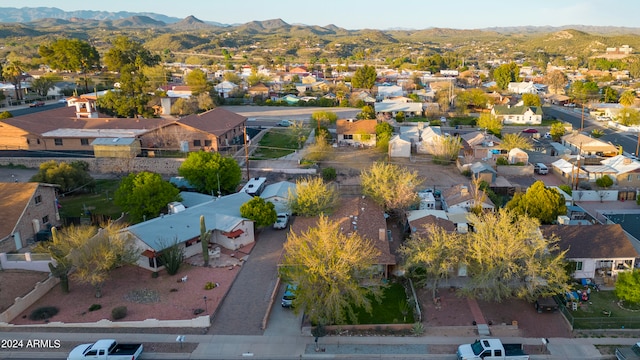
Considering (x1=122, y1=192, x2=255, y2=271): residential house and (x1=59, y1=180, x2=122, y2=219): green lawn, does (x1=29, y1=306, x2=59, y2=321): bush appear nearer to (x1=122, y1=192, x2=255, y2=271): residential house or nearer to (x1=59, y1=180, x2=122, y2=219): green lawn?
(x1=122, y1=192, x2=255, y2=271): residential house

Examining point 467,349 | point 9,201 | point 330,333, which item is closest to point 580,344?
point 467,349

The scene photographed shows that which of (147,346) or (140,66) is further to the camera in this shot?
(140,66)

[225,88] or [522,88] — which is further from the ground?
[225,88]

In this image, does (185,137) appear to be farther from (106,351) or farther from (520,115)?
(520,115)

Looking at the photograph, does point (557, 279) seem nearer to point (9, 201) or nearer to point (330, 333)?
point (330, 333)

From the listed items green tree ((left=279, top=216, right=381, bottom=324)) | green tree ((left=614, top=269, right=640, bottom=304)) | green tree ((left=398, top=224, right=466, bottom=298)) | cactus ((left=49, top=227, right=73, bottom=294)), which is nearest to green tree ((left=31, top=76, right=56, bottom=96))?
cactus ((left=49, top=227, right=73, bottom=294))

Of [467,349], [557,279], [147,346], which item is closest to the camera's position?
[467,349]

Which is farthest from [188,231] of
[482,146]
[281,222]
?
[482,146]

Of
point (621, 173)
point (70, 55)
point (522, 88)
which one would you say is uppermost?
point (70, 55)
